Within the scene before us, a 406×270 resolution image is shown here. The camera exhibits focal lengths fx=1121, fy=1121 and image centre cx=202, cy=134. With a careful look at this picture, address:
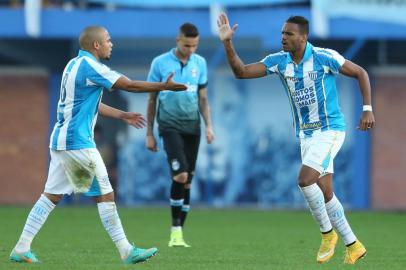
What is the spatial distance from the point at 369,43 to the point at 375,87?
3.72 feet

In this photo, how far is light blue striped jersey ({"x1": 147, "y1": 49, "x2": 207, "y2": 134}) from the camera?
13.2 meters

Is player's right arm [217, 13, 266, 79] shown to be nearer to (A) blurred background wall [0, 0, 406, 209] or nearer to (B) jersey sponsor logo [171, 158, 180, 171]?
(B) jersey sponsor logo [171, 158, 180, 171]

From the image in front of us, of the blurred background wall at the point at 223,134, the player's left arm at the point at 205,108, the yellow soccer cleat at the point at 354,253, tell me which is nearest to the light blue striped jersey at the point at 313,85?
the yellow soccer cleat at the point at 354,253

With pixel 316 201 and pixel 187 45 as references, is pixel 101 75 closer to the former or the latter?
pixel 316 201

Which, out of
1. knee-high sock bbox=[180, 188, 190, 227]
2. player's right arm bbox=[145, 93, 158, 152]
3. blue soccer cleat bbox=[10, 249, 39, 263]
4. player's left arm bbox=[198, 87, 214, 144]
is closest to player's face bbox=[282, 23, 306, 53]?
blue soccer cleat bbox=[10, 249, 39, 263]

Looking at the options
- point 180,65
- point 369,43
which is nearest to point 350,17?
point 369,43

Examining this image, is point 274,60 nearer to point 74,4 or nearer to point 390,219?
point 390,219

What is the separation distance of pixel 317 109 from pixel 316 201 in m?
0.87

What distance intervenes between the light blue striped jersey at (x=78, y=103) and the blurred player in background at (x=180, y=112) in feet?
10.9

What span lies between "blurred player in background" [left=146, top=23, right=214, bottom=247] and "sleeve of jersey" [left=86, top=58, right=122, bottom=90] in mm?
3466

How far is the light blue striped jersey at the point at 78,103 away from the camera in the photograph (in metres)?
9.66

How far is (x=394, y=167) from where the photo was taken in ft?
87.8

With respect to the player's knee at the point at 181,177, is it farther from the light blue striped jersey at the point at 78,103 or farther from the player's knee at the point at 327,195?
the light blue striped jersey at the point at 78,103

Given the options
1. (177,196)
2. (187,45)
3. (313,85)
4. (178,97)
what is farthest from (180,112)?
(313,85)
